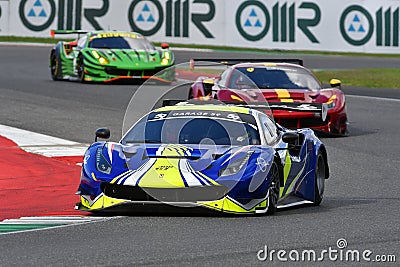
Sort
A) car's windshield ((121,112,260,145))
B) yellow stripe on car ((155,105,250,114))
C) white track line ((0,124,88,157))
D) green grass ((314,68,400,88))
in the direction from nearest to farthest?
car's windshield ((121,112,260,145)) → yellow stripe on car ((155,105,250,114)) → white track line ((0,124,88,157)) → green grass ((314,68,400,88))

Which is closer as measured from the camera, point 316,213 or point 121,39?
point 316,213

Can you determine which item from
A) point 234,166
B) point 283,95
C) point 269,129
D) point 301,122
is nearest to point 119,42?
point 283,95

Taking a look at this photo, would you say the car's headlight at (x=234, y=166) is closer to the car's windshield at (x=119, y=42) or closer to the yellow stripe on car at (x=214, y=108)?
the yellow stripe on car at (x=214, y=108)

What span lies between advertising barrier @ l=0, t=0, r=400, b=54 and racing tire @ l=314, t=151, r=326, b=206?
2821cm

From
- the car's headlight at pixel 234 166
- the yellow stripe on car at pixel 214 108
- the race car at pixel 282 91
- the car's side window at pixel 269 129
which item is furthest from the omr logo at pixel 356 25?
the car's headlight at pixel 234 166

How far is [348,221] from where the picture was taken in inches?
369

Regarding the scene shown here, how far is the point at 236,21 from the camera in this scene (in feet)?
133

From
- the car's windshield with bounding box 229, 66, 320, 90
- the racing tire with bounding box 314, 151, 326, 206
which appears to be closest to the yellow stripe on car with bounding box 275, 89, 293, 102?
the car's windshield with bounding box 229, 66, 320, 90

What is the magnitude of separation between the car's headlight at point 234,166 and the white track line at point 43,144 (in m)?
5.05

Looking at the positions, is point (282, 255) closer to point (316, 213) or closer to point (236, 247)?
point (236, 247)

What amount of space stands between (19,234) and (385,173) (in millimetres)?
6036

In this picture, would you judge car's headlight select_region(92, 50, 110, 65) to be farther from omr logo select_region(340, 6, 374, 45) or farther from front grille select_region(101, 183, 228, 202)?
front grille select_region(101, 183, 228, 202)

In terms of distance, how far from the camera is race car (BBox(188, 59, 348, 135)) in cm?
1722

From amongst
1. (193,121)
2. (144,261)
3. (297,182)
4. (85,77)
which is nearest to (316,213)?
(297,182)
